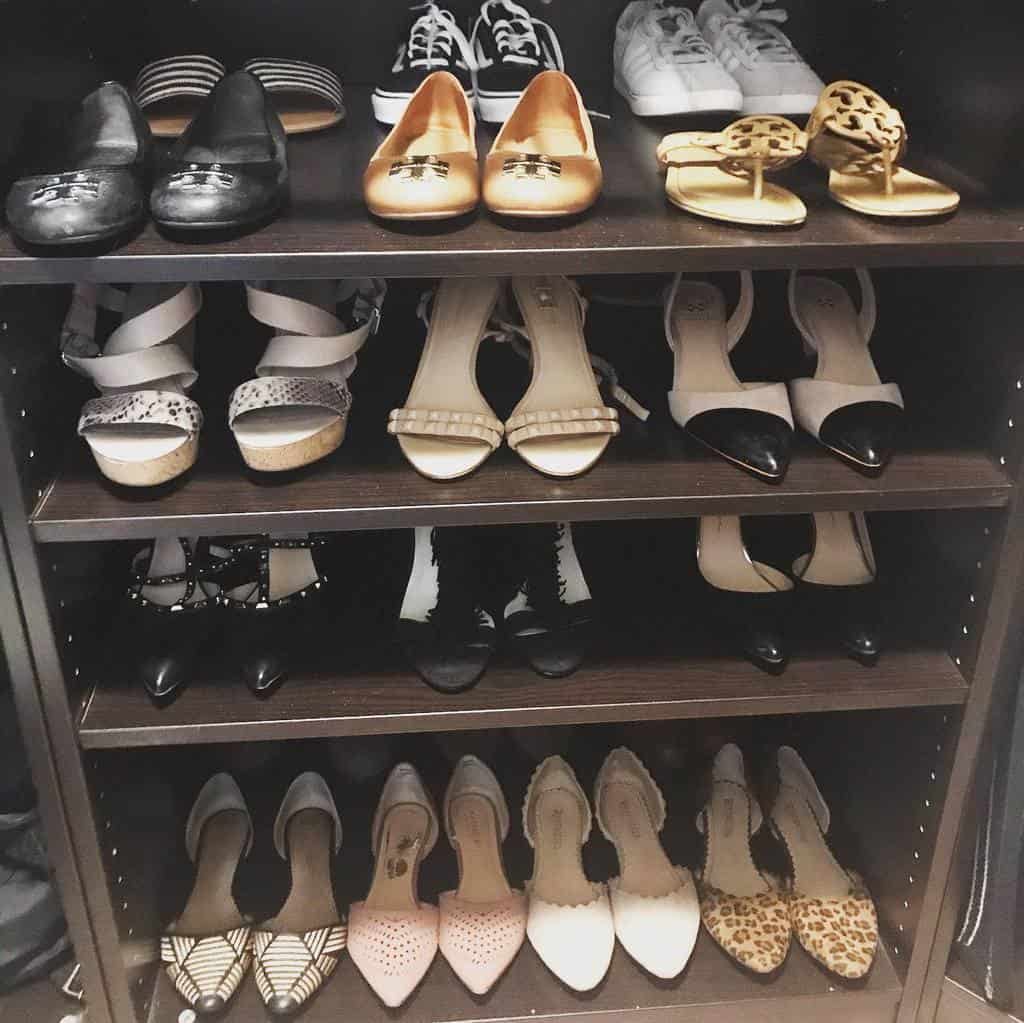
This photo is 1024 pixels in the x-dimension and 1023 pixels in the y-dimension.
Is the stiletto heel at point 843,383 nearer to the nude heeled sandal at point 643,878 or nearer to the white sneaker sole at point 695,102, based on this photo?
the white sneaker sole at point 695,102

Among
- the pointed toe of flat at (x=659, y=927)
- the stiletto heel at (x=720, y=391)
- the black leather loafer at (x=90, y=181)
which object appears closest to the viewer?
the black leather loafer at (x=90, y=181)

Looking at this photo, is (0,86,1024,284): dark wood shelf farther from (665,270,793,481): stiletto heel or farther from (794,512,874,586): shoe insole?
(794,512,874,586): shoe insole

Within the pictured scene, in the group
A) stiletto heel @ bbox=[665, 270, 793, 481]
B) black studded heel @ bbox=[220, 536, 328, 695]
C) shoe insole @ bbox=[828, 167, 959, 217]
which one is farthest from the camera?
black studded heel @ bbox=[220, 536, 328, 695]

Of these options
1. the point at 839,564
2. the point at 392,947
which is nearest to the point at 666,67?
the point at 839,564

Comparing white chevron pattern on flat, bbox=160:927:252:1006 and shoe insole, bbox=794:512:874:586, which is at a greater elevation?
shoe insole, bbox=794:512:874:586

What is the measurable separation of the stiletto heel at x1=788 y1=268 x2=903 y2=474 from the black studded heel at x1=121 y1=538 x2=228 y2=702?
67cm

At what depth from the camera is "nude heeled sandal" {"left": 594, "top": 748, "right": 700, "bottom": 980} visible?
1288mm

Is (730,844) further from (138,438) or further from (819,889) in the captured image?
(138,438)

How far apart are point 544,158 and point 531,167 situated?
29 mm

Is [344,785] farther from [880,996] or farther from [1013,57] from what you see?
[1013,57]

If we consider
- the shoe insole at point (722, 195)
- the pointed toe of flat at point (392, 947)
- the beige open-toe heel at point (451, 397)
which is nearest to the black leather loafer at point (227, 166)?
the beige open-toe heel at point (451, 397)

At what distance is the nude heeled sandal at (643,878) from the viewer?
129 centimetres

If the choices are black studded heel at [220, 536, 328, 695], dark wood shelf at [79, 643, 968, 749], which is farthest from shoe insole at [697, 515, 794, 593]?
black studded heel at [220, 536, 328, 695]

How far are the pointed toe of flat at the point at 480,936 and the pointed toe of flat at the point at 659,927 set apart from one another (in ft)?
0.40
